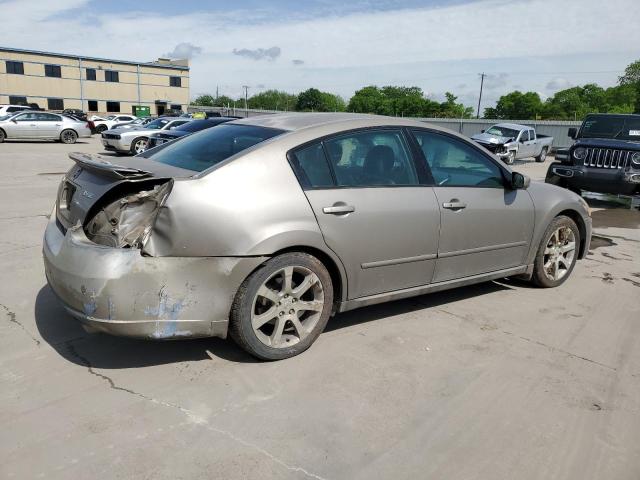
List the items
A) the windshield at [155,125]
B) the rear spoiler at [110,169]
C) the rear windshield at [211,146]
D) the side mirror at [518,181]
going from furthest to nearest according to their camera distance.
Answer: the windshield at [155,125]
the side mirror at [518,181]
the rear windshield at [211,146]
the rear spoiler at [110,169]

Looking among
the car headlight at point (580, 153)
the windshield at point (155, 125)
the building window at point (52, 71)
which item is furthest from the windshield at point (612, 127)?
the building window at point (52, 71)

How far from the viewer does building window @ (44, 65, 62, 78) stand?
64.6 metres

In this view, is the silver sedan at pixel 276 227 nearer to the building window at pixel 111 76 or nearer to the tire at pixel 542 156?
the tire at pixel 542 156

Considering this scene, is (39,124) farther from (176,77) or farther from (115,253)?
(176,77)

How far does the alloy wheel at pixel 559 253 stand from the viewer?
523 cm

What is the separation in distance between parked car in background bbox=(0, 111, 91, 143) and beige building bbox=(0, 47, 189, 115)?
149 feet

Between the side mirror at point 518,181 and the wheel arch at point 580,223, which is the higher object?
the side mirror at point 518,181

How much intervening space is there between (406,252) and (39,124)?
77.8 ft

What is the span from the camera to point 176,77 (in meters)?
75.2

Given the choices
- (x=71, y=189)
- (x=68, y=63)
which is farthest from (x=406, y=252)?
(x=68, y=63)

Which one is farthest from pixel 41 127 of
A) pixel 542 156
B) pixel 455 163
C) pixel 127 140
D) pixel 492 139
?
pixel 455 163

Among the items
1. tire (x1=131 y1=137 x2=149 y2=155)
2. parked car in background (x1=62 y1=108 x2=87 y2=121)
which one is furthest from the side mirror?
parked car in background (x1=62 y1=108 x2=87 y2=121)

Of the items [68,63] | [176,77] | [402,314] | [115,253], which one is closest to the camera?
[115,253]

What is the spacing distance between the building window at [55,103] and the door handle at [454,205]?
71506 millimetres
